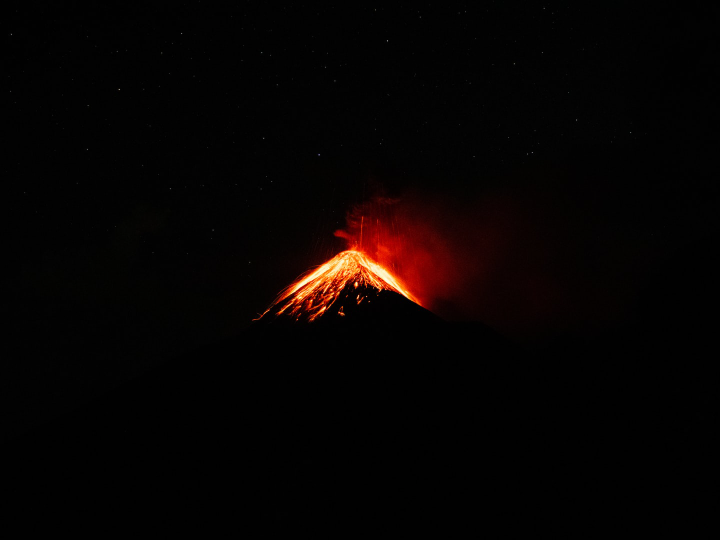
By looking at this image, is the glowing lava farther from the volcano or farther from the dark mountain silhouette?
the dark mountain silhouette

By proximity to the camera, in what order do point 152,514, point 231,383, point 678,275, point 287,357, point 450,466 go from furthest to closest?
1. point 678,275
2. point 287,357
3. point 231,383
4. point 450,466
5. point 152,514

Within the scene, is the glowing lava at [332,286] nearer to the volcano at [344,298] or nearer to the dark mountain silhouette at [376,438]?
the volcano at [344,298]

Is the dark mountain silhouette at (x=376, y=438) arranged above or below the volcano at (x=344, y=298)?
below

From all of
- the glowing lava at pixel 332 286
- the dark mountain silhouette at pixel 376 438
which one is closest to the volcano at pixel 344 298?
the glowing lava at pixel 332 286

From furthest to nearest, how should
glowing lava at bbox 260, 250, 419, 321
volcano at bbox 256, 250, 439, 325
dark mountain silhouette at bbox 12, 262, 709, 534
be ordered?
glowing lava at bbox 260, 250, 419, 321 < volcano at bbox 256, 250, 439, 325 < dark mountain silhouette at bbox 12, 262, 709, 534

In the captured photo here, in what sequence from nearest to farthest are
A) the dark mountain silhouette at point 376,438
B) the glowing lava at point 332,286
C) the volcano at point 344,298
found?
the dark mountain silhouette at point 376,438
the volcano at point 344,298
the glowing lava at point 332,286

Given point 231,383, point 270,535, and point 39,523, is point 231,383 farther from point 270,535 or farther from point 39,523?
point 270,535

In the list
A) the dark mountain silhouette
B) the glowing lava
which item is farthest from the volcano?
the dark mountain silhouette

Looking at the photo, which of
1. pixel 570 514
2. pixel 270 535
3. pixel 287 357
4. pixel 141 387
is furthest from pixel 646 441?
pixel 141 387
